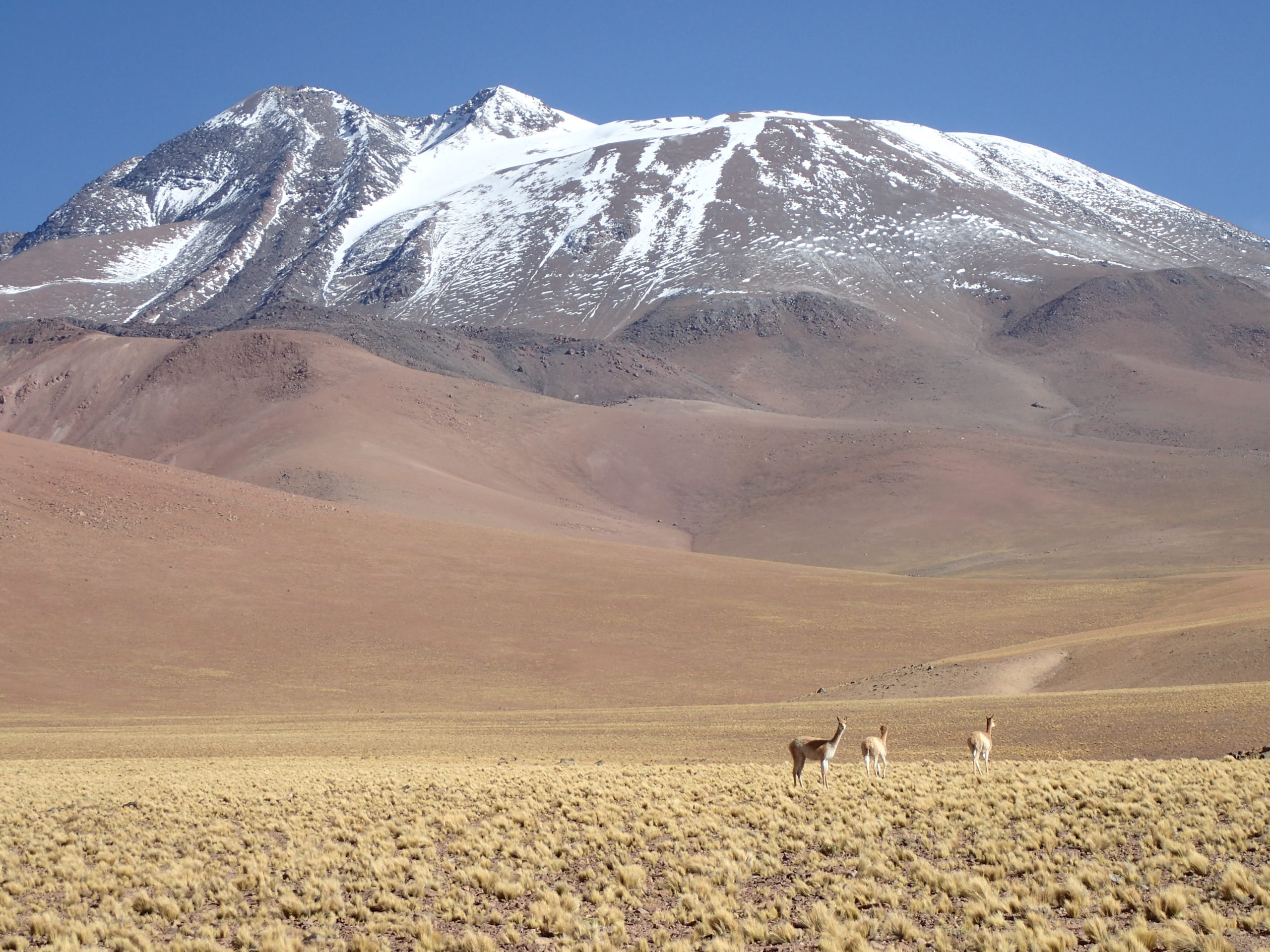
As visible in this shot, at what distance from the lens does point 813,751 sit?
15586 millimetres

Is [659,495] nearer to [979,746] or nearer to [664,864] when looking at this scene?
[979,746]

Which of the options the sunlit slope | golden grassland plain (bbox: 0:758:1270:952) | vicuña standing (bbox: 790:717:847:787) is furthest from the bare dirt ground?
the sunlit slope

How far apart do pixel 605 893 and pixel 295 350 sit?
119051mm

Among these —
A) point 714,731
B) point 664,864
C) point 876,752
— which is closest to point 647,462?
point 714,731

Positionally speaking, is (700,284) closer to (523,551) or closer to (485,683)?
(523,551)

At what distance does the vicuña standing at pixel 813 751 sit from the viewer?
1532 cm

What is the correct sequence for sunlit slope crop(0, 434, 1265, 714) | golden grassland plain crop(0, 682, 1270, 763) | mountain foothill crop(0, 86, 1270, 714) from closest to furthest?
golden grassland plain crop(0, 682, 1270, 763) → sunlit slope crop(0, 434, 1265, 714) → mountain foothill crop(0, 86, 1270, 714)

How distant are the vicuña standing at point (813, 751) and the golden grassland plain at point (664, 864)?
10.8 inches

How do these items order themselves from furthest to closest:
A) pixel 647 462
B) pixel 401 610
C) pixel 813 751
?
1. pixel 647 462
2. pixel 401 610
3. pixel 813 751

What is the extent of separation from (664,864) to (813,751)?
3.92 m

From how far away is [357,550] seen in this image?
59156 millimetres

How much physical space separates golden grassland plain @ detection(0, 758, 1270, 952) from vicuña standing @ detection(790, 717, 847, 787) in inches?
10.8

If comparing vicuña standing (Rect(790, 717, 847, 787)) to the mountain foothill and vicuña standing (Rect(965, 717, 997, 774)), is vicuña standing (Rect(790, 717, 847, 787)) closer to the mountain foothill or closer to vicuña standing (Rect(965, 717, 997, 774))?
vicuña standing (Rect(965, 717, 997, 774))

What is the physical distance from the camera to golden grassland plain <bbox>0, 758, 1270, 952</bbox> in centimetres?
1000
